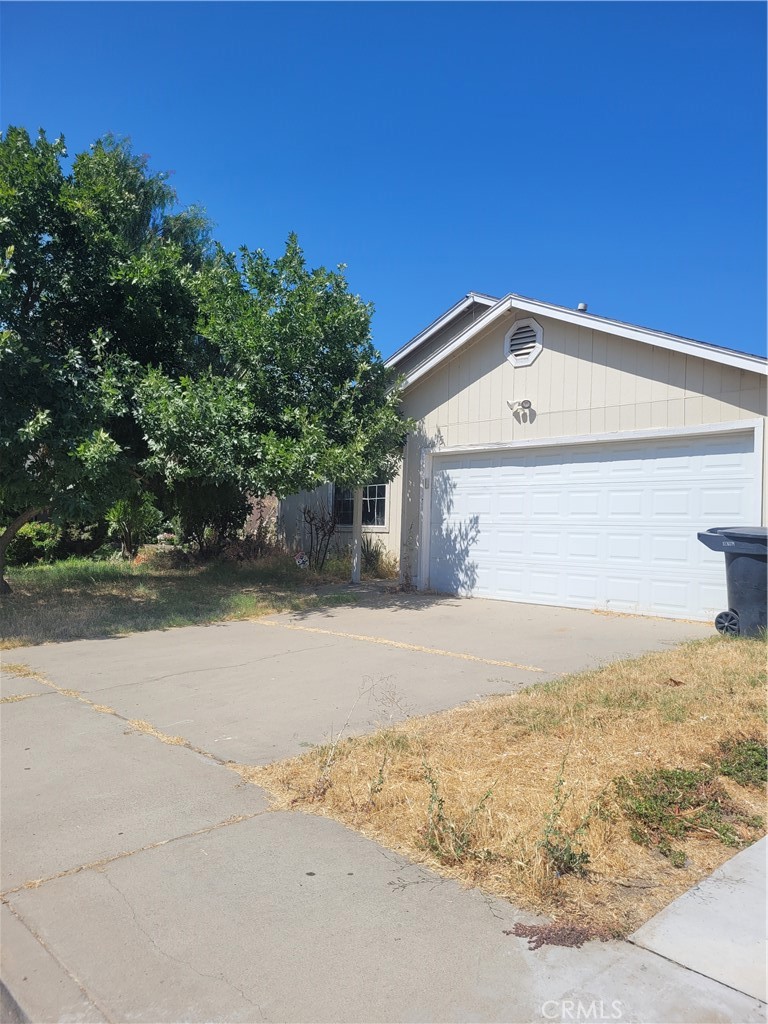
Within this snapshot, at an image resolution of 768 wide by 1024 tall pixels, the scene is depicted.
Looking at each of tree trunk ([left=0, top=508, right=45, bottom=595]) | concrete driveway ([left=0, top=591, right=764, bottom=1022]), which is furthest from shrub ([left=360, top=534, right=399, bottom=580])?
concrete driveway ([left=0, top=591, right=764, bottom=1022])

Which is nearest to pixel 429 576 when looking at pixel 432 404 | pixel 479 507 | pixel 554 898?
pixel 479 507

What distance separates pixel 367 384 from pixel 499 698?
727cm

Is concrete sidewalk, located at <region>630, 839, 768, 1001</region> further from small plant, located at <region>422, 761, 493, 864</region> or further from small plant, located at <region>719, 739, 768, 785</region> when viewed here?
small plant, located at <region>719, 739, 768, 785</region>

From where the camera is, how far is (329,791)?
434 centimetres

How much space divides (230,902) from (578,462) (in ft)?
30.0

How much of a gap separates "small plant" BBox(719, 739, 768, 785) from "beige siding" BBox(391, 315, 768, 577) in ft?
17.1

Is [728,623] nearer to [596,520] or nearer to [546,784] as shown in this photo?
[596,520]

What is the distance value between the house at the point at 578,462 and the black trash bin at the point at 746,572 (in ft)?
4.27

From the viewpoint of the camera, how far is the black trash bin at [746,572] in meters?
8.23

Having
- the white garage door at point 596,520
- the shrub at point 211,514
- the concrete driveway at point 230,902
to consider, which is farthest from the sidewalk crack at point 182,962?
the shrub at point 211,514

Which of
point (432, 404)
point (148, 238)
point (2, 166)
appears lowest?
point (432, 404)

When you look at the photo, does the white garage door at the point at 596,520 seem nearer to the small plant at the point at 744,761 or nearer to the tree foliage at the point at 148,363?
the tree foliage at the point at 148,363

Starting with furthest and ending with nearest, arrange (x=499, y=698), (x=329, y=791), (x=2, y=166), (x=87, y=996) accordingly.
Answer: (x=2, y=166), (x=499, y=698), (x=329, y=791), (x=87, y=996)

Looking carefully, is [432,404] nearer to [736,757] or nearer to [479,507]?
[479,507]
